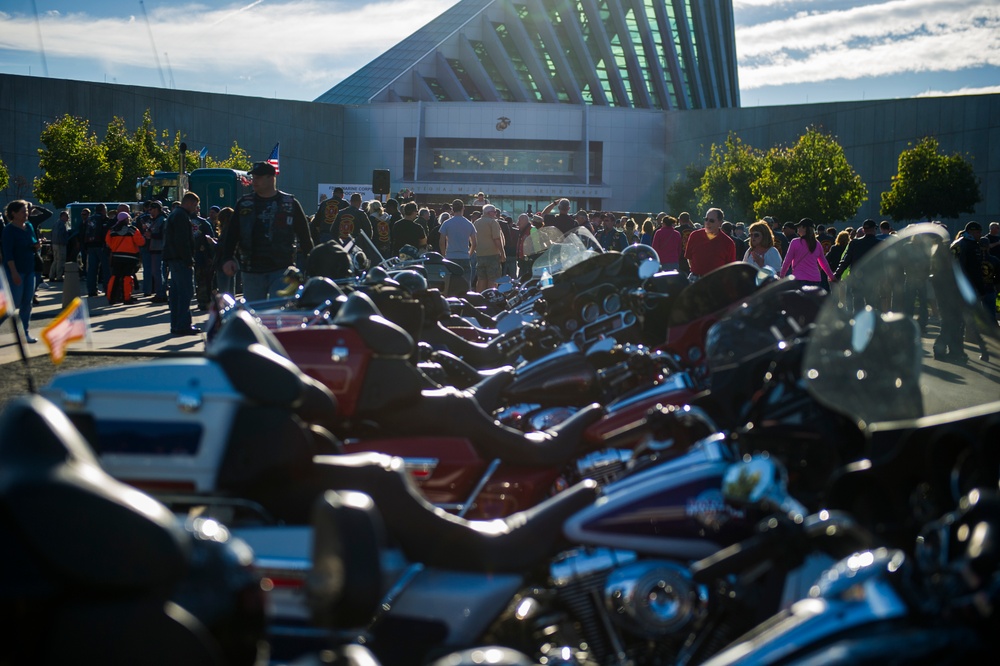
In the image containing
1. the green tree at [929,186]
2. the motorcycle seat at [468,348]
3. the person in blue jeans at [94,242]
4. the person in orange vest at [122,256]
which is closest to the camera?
the motorcycle seat at [468,348]

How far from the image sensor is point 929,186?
3553 centimetres

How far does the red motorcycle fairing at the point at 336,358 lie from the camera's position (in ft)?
12.9

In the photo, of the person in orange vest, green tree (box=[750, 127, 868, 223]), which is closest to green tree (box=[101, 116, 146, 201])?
the person in orange vest

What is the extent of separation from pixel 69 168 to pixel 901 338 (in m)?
38.9

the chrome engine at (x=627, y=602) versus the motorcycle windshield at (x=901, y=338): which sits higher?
the motorcycle windshield at (x=901, y=338)

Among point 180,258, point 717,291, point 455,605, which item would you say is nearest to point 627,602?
point 455,605

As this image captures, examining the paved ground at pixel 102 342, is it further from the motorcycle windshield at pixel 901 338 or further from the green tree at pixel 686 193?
the green tree at pixel 686 193

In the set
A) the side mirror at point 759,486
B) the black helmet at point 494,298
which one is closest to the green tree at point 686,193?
the black helmet at point 494,298

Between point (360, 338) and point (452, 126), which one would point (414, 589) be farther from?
point (452, 126)

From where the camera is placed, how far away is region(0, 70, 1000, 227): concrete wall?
161 ft

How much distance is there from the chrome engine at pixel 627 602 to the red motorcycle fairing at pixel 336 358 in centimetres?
145

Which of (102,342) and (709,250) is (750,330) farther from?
(102,342)

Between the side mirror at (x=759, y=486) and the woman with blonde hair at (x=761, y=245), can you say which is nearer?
the side mirror at (x=759, y=486)

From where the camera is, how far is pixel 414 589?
8.51 ft
